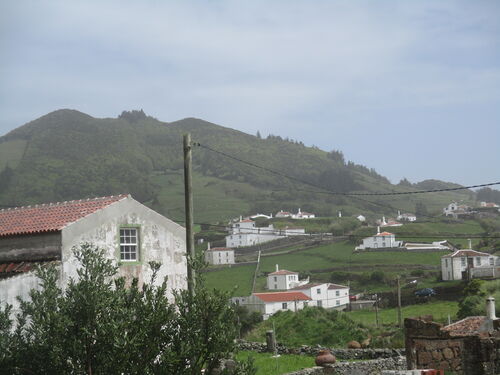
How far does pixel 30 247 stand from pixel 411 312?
158 feet

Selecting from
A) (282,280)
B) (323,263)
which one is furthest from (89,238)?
(323,263)

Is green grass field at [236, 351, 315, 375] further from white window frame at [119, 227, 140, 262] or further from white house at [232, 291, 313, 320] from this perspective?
white house at [232, 291, 313, 320]

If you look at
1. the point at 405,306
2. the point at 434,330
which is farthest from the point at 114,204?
the point at 405,306

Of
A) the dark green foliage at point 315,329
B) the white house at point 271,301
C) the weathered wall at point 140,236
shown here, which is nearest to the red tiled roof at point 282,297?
the white house at point 271,301

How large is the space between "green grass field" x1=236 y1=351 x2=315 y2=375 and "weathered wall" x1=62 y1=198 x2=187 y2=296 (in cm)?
543

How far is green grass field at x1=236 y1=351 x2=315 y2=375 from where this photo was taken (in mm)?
25953

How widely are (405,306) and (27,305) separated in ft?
205

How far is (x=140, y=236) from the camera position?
21.3 meters

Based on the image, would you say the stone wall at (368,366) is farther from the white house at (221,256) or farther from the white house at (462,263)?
the white house at (221,256)

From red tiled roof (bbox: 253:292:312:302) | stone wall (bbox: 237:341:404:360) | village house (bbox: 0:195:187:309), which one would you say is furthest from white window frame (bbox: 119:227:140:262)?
red tiled roof (bbox: 253:292:312:302)

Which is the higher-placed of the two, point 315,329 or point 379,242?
point 379,242

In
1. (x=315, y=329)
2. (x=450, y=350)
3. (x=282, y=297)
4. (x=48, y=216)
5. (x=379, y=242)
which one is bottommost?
(x=315, y=329)

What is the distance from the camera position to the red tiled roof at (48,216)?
65.7 feet

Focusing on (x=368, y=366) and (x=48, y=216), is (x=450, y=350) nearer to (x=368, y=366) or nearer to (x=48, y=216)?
(x=368, y=366)
